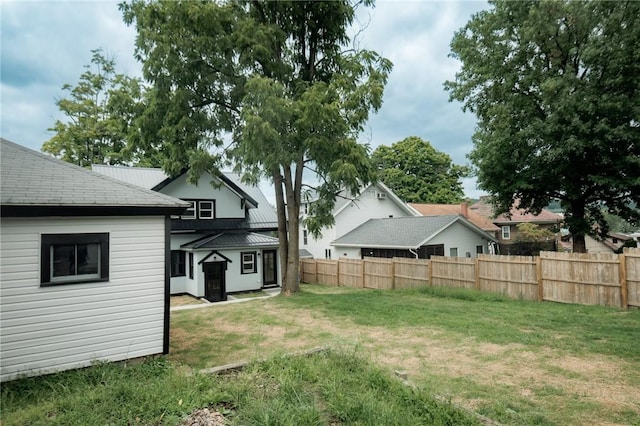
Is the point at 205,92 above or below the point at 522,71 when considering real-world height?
below

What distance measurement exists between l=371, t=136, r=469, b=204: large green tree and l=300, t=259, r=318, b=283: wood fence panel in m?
23.3

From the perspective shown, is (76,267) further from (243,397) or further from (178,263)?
(178,263)

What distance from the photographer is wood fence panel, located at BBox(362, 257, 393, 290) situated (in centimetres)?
1599

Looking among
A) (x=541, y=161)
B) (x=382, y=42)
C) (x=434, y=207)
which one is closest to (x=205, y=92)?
(x=382, y=42)

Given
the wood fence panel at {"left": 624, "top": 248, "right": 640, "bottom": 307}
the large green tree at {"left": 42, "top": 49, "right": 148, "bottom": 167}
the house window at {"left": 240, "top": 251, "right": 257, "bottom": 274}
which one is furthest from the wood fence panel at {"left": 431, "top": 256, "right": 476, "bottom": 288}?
the large green tree at {"left": 42, "top": 49, "right": 148, "bottom": 167}

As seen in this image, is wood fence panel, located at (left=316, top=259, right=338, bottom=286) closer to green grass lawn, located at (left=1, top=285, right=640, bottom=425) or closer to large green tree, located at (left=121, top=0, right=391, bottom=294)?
large green tree, located at (left=121, top=0, right=391, bottom=294)

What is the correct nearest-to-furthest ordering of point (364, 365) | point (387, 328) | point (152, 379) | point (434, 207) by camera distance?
point (152, 379) → point (364, 365) → point (387, 328) → point (434, 207)

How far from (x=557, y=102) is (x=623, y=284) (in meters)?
8.66

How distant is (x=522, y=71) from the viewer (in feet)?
55.8

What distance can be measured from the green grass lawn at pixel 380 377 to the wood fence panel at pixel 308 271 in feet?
35.4

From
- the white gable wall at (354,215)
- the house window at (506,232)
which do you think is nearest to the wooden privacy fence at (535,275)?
the white gable wall at (354,215)

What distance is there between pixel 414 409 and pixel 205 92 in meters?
12.8

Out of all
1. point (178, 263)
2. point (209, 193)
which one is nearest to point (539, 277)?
point (209, 193)

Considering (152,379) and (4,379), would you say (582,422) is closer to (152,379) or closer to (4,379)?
(152,379)
